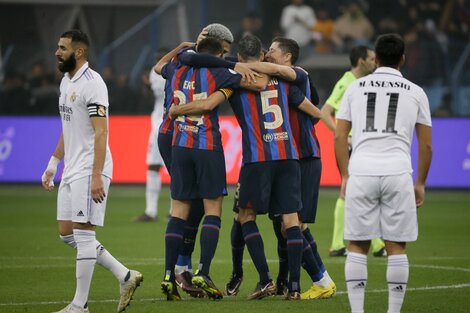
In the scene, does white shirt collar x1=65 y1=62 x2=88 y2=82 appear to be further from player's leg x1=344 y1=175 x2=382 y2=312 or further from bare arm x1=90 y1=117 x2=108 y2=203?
player's leg x1=344 y1=175 x2=382 y2=312

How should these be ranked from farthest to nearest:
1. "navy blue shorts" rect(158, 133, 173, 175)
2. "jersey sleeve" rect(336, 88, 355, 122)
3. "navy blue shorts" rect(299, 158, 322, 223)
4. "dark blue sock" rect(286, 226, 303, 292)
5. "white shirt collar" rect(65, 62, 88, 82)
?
1. "navy blue shorts" rect(158, 133, 173, 175)
2. "navy blue shorts" rect(299, 158, 322, 223)
3. "dark blue sock" rect(286, 226, 303, 292)
4. "white shirt collar" rect(65, 62, 88, 82)
5. "jersey sleeve" rect(336, 88, 355, 122)

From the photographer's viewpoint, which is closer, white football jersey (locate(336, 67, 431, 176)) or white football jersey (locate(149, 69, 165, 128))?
white football jersey (locate(336, 67, 431, 176))

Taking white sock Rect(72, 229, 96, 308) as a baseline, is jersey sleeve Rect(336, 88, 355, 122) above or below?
above

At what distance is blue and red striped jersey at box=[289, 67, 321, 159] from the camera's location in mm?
9938

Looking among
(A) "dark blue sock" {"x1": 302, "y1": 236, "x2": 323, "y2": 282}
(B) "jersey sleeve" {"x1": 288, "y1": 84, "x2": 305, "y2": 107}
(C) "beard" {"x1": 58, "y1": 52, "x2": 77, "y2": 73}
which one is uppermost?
(C) "beard" {"x1": 58, "y1": 52, "x2": 77, "y2": 73}

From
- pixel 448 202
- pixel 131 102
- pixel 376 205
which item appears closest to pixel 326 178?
pixel 448 202

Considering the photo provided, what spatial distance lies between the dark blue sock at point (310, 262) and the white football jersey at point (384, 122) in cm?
210

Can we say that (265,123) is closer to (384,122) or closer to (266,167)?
(266,167)

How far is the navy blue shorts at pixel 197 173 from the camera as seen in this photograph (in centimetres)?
955

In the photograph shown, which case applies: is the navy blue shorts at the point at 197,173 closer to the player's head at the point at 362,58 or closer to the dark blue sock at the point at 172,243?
the dark blue sock at the point at 172,243

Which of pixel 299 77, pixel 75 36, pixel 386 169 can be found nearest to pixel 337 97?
pixel 299 77

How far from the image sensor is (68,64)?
8.92 meters

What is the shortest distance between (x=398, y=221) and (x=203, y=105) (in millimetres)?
2292

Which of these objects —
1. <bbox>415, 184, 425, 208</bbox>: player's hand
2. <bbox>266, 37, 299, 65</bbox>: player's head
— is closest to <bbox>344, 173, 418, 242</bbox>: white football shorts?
<bbox>415, 184, 425, 208</bbox>: player's hand
